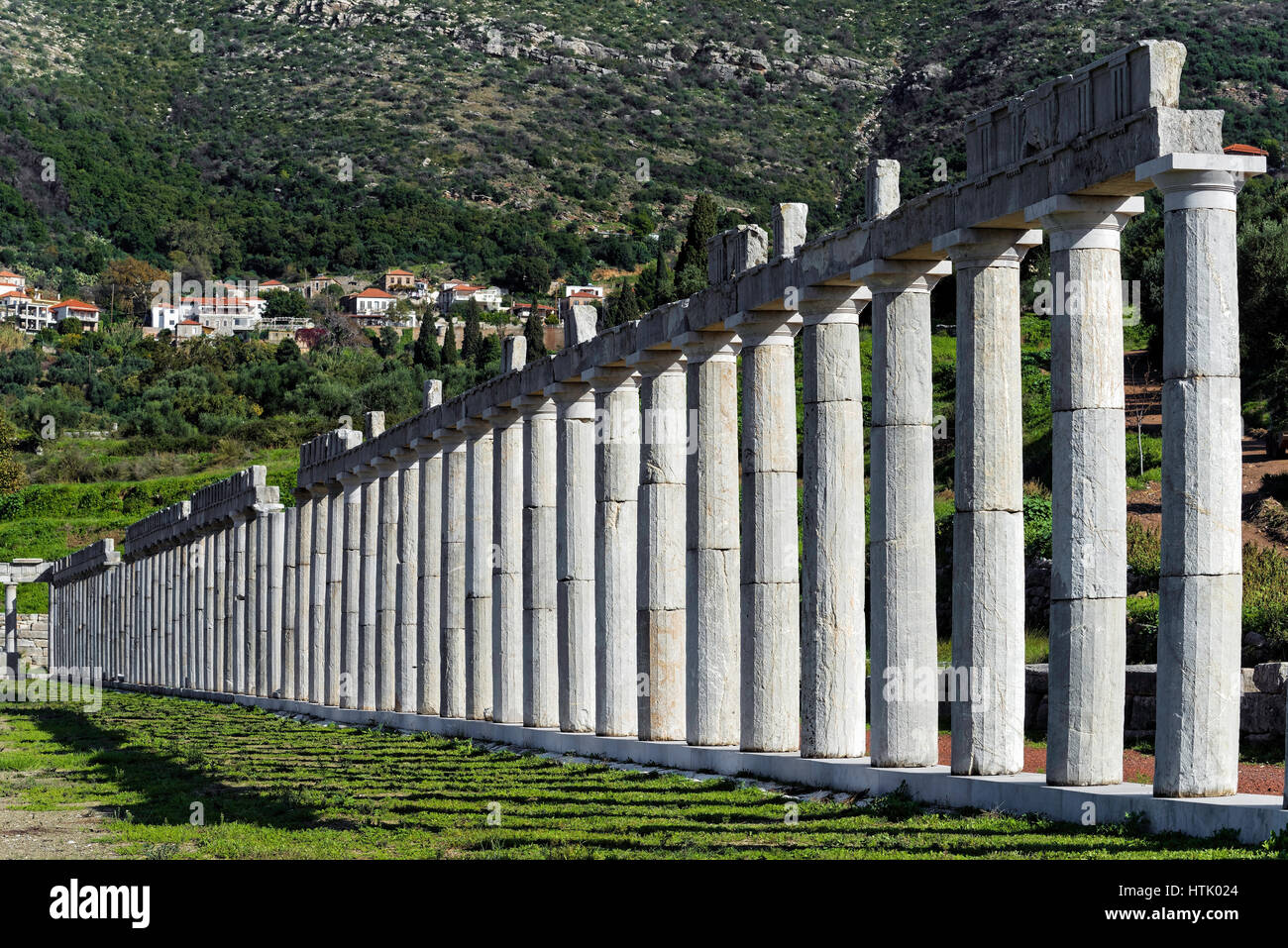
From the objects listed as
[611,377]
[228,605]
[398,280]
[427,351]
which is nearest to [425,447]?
[611,377]

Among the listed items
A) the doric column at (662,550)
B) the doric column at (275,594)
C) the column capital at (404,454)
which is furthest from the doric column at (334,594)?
the doric column at (662,550)

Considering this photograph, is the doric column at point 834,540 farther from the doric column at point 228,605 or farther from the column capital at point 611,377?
the doric column at point 228,605

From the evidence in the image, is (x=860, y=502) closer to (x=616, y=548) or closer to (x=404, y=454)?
(x=616, y=548)

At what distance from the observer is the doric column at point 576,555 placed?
99.8ft

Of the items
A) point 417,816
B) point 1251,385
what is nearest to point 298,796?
point 417,816

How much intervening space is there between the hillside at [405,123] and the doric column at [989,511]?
5587 inches

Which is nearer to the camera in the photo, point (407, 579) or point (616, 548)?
point (616, 548)

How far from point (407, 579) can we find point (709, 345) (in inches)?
646

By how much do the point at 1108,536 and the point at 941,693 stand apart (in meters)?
15.7

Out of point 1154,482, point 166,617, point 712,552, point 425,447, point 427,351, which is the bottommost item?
point 166,617

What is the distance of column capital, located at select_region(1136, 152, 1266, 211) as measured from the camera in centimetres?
1606

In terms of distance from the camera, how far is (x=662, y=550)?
27750 millimetres

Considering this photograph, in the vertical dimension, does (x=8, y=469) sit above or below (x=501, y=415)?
above
